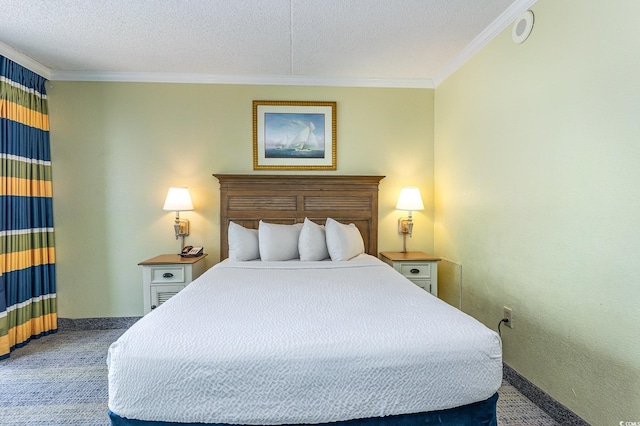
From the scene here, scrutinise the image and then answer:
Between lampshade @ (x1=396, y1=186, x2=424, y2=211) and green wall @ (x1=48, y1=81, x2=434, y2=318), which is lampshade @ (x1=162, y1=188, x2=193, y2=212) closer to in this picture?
green wall @ (x1=48, y1=81, x2=434, y2=318)

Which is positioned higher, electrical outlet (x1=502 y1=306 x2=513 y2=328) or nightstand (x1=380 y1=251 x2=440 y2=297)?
nightstand (x1=380 y1=251 x2=440 y2=297)

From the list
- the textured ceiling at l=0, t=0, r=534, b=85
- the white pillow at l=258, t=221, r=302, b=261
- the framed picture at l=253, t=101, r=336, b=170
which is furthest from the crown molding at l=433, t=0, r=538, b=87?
the white pillow at l=258, t=221, r=302, b=261

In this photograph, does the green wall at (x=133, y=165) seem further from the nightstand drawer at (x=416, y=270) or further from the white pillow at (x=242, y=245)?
the nightstand drawer at (x=416, y=270)

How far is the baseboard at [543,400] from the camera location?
1.75m

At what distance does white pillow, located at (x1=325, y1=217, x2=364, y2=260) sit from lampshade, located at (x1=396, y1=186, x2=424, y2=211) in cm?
65

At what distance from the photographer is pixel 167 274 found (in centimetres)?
288

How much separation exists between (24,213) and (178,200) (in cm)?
133

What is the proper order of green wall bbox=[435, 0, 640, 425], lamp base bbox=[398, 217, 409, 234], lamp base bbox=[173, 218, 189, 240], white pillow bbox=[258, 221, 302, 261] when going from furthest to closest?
1. lamp base bbox=[398, 217, 409, 234]
2. lamp base bbox=[173, 218, 189, 240]
3. white pillow bbox=[258, 221, 302, 261]
4. green wall bbox=[435, 0, 640, 425]

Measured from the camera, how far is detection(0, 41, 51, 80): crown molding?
2.67m

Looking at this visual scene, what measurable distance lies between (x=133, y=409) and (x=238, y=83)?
301 centimetres

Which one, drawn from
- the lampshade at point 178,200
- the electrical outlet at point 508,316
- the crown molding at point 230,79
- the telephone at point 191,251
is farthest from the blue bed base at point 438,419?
the crown molding at point 230,79

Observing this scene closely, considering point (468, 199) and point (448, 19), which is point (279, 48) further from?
point (468, 199)

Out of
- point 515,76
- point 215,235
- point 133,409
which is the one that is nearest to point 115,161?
point 215,235

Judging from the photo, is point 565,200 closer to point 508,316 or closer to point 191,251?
point 508,316
